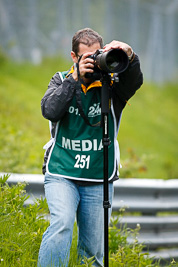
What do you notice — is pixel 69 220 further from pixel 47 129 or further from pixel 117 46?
pixel 47 129

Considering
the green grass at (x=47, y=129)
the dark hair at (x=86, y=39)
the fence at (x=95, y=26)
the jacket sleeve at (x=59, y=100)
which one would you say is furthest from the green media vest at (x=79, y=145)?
the fence at (x=95, y=26)

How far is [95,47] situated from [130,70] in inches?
11.0

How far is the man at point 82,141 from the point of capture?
2.74 m

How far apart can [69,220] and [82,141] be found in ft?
1.72

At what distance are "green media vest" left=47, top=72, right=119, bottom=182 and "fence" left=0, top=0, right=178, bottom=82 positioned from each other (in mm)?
7527

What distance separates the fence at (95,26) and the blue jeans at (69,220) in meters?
7.68

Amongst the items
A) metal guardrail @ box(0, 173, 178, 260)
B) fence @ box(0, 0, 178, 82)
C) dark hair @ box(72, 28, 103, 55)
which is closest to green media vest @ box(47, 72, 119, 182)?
dark hair @ box(72, 28, 103, 55)

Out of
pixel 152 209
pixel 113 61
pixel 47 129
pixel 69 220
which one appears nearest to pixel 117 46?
pixel 113 61

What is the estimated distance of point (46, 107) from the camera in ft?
9.10

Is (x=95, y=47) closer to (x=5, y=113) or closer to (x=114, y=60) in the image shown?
(x=114, y=60)

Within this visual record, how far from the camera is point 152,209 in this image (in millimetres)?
4367

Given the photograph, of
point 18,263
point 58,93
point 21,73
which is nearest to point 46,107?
point 58,93

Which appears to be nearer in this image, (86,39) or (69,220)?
(69,220)

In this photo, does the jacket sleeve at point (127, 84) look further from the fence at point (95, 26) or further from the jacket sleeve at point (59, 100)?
the fence at point (95, 26)
